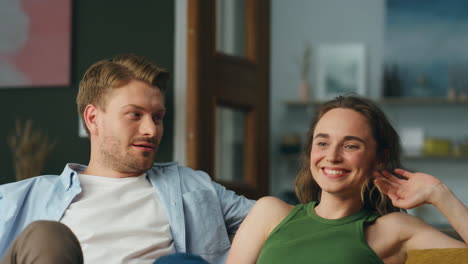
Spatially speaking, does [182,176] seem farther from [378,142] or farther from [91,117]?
[378,142]

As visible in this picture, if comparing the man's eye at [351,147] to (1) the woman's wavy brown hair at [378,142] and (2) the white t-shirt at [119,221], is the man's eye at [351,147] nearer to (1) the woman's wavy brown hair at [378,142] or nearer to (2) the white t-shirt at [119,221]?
(1) the woman's wavy brown hair at [378,142]

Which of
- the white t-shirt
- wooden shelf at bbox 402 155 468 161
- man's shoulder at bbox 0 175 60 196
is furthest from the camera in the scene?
wooden shelf at bbox 402 155 468 161

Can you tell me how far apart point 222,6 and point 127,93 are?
6.30ft

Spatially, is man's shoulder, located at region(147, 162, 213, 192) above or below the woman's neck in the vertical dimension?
above

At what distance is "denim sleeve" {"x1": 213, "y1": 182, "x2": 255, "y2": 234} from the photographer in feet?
7.52

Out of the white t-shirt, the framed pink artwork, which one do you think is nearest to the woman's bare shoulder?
the white t-shirt

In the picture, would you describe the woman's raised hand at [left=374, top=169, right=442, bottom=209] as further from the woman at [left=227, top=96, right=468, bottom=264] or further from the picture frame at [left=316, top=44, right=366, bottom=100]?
the picture frame at [left=316, top=44, right=366, bottom=100]

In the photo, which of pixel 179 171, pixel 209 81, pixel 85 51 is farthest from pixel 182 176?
pixel 85 51

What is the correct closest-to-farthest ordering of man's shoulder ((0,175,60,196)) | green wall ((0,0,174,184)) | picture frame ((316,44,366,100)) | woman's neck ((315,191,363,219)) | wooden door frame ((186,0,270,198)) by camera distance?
woman's neck ((315,191,363,219)) < man's shoulder ((0,175,60,196)) < wooden door frame ((186,0,270,198)) < green wall ((0,0,174,184)) < picture frame ((316,44,366,100))

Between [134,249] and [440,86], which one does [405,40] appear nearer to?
[440,86]

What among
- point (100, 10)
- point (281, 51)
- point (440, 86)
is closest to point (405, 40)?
point (440, 86)

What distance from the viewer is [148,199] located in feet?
7.46

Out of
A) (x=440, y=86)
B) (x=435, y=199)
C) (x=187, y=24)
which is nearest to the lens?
(x=435, y=199)

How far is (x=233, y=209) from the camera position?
2297 mm
